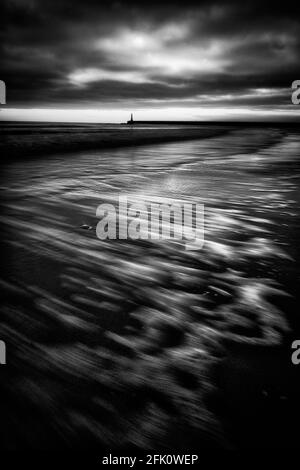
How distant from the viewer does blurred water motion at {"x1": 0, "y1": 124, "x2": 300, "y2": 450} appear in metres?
1.74

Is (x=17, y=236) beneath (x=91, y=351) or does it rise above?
above

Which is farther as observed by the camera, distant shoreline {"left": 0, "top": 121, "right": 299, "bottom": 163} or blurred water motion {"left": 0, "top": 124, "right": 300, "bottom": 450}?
distant shoreline {"left": 0, "top": 121, "right": 299, "bottom": 163}

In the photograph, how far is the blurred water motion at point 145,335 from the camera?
174 cm

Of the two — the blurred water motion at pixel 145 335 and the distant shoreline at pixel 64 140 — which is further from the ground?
the distant shoreline at pixel 64 140

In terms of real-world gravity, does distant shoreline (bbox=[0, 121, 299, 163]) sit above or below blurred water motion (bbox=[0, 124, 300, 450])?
above

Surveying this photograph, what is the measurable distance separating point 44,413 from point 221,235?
3.26 metres

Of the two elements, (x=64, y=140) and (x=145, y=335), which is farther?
(x=64, y=140)

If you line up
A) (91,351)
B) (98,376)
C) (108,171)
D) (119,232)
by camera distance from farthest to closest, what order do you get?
(108,171), (119,232), (91,351), (98,376)

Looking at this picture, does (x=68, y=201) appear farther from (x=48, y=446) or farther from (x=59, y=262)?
(x=48, y=446)

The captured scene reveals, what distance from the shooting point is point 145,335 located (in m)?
2.41

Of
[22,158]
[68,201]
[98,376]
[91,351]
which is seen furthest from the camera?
[22,158]

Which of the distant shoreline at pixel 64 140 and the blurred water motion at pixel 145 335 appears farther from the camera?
the distant shoreline at pixel 64 140

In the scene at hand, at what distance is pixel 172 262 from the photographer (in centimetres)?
367
